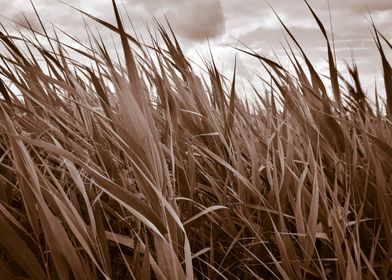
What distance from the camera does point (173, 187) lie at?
75 cm

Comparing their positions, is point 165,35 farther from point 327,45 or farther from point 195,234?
point 195,234

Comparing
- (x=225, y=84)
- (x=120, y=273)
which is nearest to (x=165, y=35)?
(x=225, y=84)

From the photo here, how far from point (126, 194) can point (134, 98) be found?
0.13 metres

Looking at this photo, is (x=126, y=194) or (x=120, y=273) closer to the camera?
(x=126, y=194)

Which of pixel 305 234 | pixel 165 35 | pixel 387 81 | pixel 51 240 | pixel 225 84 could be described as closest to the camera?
pixel 51 240

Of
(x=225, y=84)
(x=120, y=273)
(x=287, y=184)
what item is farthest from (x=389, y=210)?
(x=225, y=84)

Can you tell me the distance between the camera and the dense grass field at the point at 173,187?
549mm

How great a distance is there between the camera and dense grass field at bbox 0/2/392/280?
55cm

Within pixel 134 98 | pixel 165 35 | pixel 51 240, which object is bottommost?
pixel 51 240

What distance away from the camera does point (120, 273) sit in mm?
738

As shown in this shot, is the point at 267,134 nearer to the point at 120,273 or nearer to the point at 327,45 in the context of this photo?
the point at 327,45

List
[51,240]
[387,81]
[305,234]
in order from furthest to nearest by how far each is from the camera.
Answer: [387,81] → [305,234] → [51,240]

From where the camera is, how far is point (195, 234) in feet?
2.68

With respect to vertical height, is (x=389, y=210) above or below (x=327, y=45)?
below
